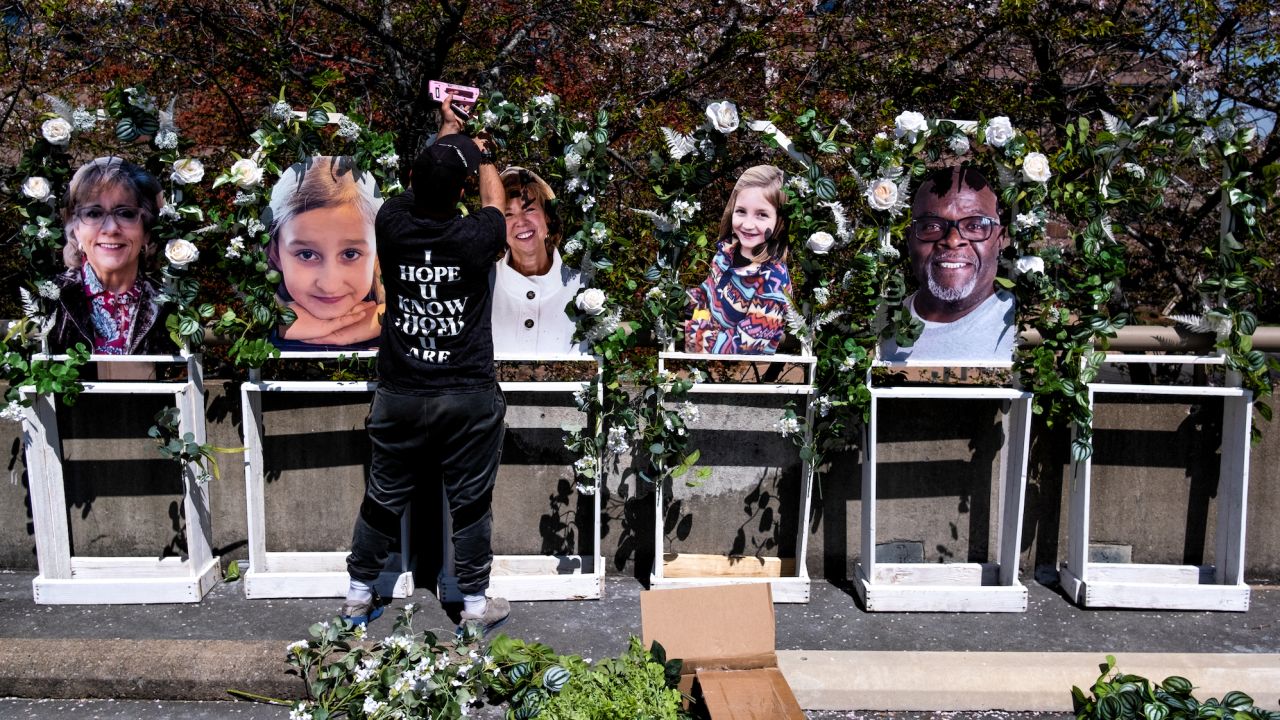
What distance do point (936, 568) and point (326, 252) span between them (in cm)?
308

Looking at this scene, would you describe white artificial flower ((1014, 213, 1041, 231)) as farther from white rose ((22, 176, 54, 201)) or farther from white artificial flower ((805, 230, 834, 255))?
white rose ((22, 176, 54, 201))

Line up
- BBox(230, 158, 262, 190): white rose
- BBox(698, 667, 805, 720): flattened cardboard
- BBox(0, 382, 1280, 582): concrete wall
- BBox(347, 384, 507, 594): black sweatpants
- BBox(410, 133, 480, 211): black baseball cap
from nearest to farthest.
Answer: BBox(698, 667, 805, 720): flattened cardboard < BBox(410, 133, 480, 211): black baseball cap < BBox(347, 384, 507, 594): black sweatpants < BBox(230, 158, 262, 190): white rose < BBox(0, 382, 1280, 582): concrete wall

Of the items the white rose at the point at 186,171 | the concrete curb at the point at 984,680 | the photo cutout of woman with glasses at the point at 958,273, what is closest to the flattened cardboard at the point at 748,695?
the concrete curb at the point at 984,680

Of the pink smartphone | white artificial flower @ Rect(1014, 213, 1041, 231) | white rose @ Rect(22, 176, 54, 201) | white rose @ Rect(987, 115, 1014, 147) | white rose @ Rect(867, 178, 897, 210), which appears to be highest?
the pink smartphone

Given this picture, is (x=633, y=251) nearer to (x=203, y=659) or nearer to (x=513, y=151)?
(x=513, y=151)

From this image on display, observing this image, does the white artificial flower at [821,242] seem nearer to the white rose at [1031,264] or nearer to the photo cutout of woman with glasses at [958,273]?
the photo cutout of woman with glasses at [958,273]

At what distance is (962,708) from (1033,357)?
1599 mm

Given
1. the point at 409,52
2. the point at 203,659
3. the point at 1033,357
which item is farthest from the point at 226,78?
the point at 1033,357

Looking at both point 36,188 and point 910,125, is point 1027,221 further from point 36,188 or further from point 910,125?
point 36,188

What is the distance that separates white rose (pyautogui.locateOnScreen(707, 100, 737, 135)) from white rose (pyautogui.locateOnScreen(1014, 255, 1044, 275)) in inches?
53.4

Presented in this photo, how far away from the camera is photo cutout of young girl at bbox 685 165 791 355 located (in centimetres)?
429

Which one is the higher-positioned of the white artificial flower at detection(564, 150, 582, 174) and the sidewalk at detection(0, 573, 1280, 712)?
the white artificial flower at detection(564, 150, 582, 174)

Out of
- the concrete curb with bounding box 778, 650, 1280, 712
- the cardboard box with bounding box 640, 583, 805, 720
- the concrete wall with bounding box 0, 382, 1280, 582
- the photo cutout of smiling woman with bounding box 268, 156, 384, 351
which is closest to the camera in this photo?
the cardboard box with bounding box 640, 583, 805, 720

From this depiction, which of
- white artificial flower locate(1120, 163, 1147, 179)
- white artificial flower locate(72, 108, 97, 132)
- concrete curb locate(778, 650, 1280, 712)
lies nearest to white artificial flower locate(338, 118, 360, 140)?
white artificial flower locate(72, 108, 97, 132)
